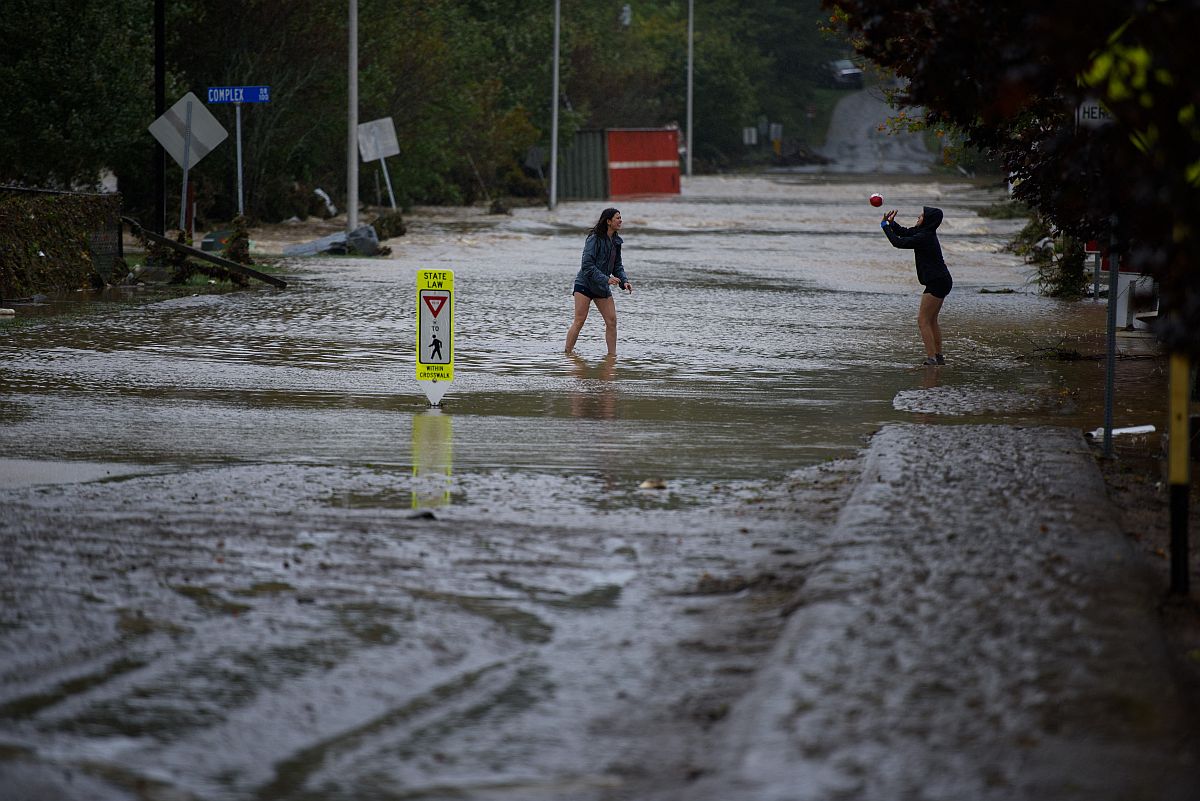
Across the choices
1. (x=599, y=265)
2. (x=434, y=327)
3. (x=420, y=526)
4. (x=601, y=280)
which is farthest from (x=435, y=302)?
(x=420, y=526)

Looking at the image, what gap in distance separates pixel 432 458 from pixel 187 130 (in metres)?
17.6

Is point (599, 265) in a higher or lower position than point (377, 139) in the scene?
lower

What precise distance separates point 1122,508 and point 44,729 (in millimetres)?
5612

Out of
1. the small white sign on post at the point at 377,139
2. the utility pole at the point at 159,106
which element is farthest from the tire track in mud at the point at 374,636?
the small white sign on post at the point at 377,139

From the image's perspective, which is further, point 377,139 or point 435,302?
point 377,139

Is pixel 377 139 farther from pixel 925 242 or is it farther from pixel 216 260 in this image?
pixel 925 242

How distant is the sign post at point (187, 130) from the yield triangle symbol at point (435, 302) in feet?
47.6

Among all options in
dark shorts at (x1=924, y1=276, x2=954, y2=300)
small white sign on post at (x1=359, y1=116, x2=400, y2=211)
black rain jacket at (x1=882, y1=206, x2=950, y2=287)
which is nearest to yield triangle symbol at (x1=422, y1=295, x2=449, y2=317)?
black rain jacket at (x1=882, y1=206, x2=950, y2=287)

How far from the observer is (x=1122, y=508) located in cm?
862

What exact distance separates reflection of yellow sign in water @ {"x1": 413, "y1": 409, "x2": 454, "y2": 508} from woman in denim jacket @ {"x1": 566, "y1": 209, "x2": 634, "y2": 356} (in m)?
4.08

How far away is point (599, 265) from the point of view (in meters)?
16.9

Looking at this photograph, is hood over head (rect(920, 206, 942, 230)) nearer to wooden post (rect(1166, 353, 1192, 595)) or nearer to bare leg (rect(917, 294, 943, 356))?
bare leg (rect(917, 294, 943, 356))

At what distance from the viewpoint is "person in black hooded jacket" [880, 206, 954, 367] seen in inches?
617

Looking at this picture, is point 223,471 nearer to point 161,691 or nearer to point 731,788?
point 161,691
